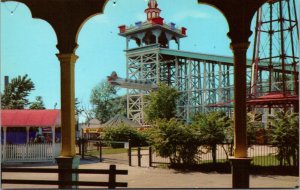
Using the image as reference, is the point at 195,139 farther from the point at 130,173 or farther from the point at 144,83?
the point at 144,83

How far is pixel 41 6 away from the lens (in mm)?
6629

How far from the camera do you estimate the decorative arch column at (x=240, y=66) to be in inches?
238

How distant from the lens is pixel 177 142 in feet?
41.1

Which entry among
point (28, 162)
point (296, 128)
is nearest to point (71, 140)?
point (296, 128)

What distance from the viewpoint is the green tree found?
28750 millimetres

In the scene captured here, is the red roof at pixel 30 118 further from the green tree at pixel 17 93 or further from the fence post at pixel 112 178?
the green tree at pixel 17 93

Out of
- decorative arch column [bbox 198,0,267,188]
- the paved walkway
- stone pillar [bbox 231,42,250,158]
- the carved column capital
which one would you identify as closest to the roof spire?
the paved walkway

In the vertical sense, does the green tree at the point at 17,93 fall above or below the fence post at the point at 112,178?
above

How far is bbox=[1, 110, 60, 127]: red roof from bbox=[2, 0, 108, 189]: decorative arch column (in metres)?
9.09

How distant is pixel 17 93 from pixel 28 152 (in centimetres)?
1662

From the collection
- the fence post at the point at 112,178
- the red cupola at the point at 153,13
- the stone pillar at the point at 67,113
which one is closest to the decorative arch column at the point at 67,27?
the stone pillar at the point at 67,113

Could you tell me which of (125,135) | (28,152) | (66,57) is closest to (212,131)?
(66,57)

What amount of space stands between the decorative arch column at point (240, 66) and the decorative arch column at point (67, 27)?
2266 millimetres

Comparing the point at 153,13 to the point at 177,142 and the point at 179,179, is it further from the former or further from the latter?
the point at 179,179
